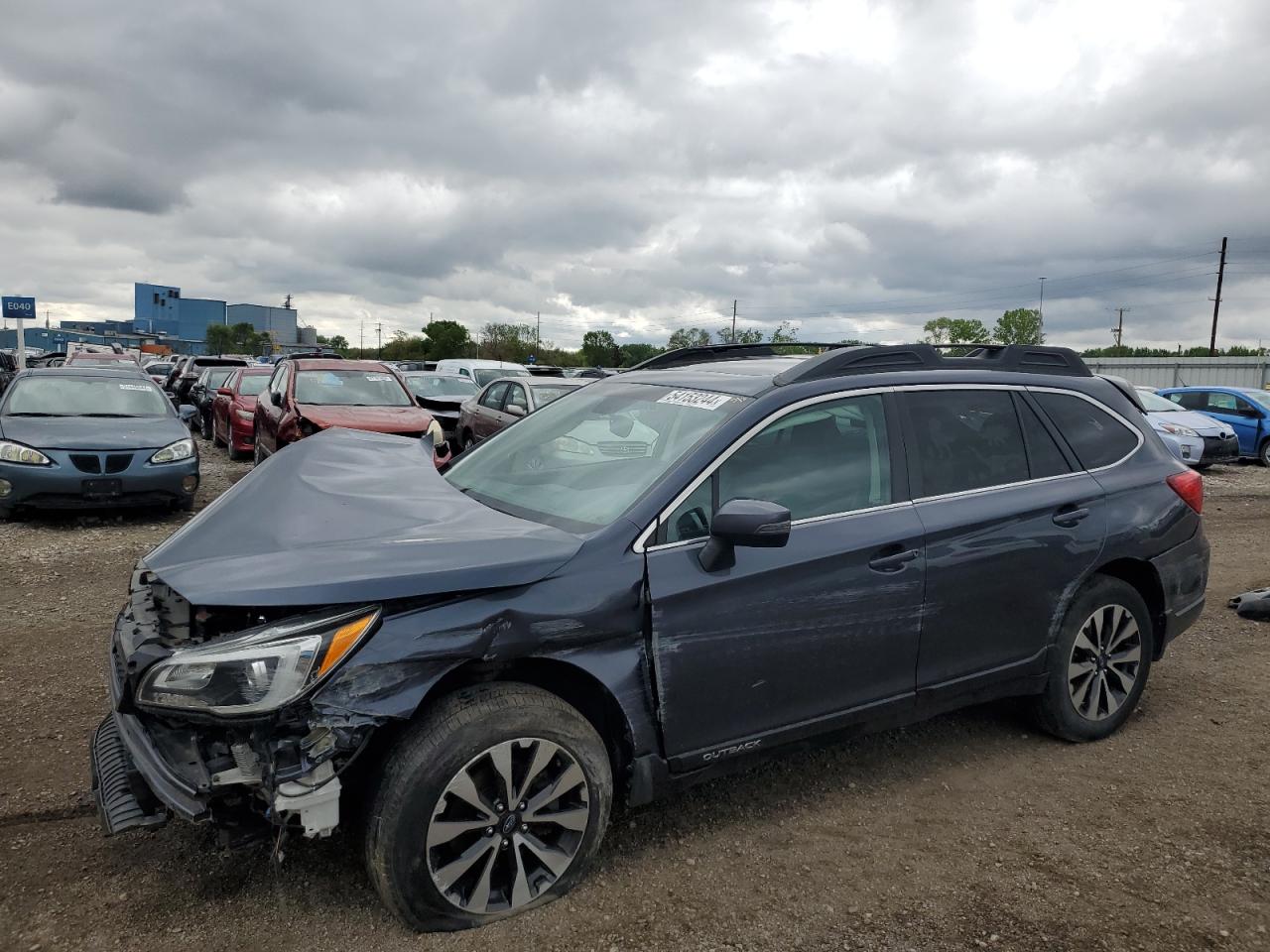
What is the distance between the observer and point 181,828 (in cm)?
325

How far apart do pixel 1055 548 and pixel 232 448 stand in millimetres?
13285

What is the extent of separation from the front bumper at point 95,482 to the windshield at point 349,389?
2450 millimetres

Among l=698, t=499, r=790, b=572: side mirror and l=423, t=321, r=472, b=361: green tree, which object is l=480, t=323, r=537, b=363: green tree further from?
l=698, t=499, r=790, b=572: side mirror

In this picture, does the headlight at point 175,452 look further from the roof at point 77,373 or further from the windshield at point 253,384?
the windshield at point 253,384

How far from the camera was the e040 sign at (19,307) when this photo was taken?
22.0 m

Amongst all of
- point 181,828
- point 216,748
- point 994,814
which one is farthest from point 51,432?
point 994,814

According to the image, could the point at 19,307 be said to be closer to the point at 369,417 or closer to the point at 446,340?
the point at 369,417

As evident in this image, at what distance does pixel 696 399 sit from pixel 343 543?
148 centimetres

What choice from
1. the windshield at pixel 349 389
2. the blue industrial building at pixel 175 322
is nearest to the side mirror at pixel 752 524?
the windshield at pixel 349 389

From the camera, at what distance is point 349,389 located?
11.6m

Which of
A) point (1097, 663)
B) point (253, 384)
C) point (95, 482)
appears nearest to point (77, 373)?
Answer: point (95, 482)

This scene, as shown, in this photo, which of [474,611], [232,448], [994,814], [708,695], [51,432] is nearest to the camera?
[474,611]

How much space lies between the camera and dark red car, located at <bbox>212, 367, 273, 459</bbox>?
45.7 feet

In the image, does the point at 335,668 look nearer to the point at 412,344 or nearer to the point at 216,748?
the point at 216,748
